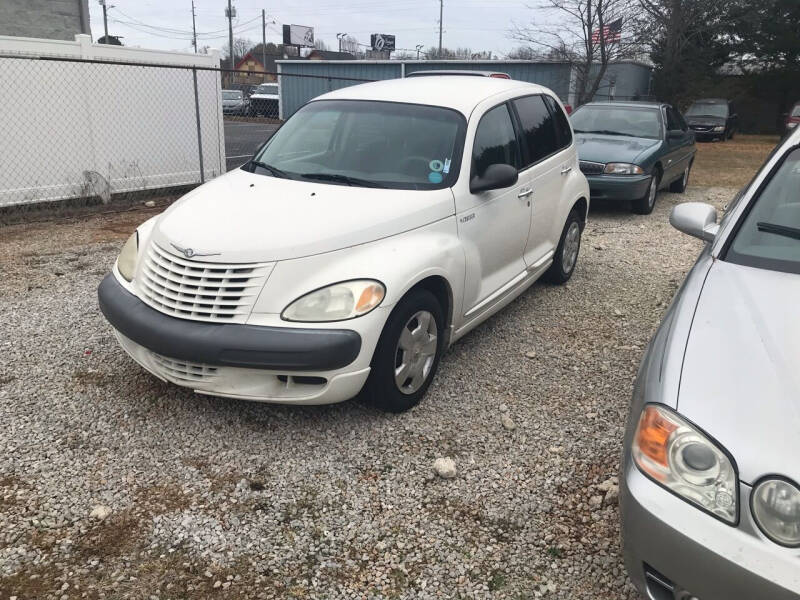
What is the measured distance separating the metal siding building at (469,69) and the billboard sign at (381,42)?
25.9m

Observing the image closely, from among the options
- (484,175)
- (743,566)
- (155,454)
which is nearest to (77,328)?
(155,454)

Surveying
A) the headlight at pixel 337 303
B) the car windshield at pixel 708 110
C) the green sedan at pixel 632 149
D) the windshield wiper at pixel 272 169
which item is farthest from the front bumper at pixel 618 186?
the car windshield at pixel 708 110

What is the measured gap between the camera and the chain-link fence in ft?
25.7

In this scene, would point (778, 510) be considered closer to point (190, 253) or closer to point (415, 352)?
point (415, 352)

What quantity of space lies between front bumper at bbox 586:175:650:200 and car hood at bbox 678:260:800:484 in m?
6.54

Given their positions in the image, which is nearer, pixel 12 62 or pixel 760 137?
pixel 12 62

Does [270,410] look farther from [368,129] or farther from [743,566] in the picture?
[743,566]

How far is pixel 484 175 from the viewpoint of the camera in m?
4.00

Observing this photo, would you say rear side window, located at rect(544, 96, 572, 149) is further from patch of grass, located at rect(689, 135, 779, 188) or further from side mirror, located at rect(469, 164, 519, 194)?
patch of grass, located at rect(689, 135, 779, 188)

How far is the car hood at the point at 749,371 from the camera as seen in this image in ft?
5.89

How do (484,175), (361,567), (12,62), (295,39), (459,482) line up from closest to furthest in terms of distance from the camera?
1. (361,567)
2. (459,482)
3. (484,175)
4. (12,62)
5. (295,39)

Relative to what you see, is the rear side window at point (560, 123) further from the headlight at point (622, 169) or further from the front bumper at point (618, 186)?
the headlight at point (622, 169)

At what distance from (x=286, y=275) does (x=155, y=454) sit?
1.12 m

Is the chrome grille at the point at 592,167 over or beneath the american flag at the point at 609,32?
beneath
